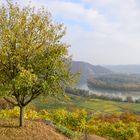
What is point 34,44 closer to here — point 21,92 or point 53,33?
point 53,33

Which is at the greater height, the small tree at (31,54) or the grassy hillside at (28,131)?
the small tree at (31,54)

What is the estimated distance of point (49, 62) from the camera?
26406 millimetres

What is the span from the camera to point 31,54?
2669cm

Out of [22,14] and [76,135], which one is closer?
[22,14]

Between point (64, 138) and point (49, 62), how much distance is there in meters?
7.62

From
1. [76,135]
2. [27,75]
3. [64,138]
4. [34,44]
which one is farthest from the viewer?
[76,135]

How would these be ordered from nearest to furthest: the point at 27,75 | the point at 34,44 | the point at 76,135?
the point at 27,75 < the point at 34,44 < the point at 76,135

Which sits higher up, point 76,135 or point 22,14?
point 22,14

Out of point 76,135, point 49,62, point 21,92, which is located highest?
point 49,62

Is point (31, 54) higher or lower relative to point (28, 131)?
higher

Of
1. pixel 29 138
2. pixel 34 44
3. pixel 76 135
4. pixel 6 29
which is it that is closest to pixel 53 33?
pixel 34 44

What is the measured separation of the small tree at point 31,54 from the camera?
84.7ft

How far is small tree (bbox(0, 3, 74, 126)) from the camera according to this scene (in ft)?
84.7

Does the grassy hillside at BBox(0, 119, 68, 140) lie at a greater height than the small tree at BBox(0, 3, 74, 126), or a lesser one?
lesser
